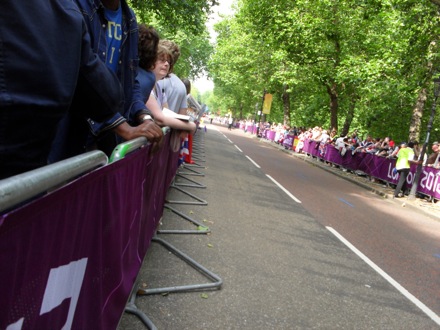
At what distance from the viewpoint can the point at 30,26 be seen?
44.7 inches

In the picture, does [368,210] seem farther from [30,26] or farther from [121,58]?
[30,26]

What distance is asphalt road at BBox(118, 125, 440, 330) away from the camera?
3.66 metres

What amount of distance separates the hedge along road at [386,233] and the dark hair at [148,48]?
3694 mm

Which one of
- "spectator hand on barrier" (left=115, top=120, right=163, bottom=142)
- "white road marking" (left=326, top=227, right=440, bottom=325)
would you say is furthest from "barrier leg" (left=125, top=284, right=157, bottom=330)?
"white road marking" (left=326, top=227, right=440, bottom=325)

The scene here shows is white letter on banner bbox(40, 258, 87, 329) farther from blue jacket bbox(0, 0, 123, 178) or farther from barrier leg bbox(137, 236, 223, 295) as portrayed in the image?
barrier leg bbox(137, 236, 223, 295)

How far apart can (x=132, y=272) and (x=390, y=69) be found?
15.0 metres

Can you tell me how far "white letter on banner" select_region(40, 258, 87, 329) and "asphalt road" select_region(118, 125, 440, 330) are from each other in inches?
65.3

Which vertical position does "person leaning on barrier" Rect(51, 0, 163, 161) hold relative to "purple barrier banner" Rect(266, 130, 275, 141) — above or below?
above

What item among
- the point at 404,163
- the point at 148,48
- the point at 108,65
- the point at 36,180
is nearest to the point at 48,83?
the point at 36,180

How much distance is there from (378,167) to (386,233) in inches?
390

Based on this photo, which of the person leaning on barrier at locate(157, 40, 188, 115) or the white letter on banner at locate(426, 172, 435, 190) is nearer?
the person leaning on barrier at locate(157, 40, 188, 115)

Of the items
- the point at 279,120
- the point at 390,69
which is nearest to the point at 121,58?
the point at 390,69

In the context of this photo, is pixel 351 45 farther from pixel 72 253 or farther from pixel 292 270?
pixel 72 253

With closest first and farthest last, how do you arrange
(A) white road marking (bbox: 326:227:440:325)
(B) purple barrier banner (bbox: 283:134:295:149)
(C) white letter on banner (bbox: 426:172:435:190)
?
(A) white road marking (bbox: 326:227:440:325) < (C) white letter on banner (bbox: 426:172:435:190) < (B) purple barrier banner (bbox: 283:134:295:149)
